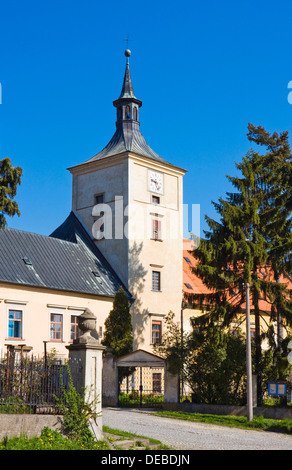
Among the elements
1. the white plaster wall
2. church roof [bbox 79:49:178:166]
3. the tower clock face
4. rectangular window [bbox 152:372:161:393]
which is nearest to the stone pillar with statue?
the white plaster wall

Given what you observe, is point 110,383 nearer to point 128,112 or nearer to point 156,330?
point 156,330

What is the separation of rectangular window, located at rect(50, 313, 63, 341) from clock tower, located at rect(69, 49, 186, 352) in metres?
5.66

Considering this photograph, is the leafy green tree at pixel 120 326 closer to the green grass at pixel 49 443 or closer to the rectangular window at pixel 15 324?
the rectangular window at pixel 15 324

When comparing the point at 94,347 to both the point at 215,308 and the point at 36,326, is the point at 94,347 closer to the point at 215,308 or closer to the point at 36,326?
the point at 215,308

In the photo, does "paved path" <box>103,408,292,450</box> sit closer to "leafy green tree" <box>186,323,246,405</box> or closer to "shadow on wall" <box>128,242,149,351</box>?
"leafy green tree" <box>186,323,246,405</box>

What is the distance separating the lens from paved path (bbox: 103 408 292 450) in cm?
1577

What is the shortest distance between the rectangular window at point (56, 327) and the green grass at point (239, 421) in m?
11.5

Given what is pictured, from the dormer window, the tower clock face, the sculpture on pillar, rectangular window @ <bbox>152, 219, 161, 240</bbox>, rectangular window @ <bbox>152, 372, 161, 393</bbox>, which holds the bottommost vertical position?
rectangular window @ <bbox>152, 372, 161, 393</bbox>

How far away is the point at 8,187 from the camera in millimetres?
21109

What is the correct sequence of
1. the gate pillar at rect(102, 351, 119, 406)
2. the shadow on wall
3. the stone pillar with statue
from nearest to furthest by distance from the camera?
the stone pillar with statue
the gate pillar at rect(102, 351, 119, 406)
the shadow on wall

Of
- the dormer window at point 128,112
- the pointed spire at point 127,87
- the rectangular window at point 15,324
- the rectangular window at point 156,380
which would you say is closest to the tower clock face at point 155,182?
the dormer window at point 128,112

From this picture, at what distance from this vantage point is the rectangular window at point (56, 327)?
34438 mm

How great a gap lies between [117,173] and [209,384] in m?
19.4
